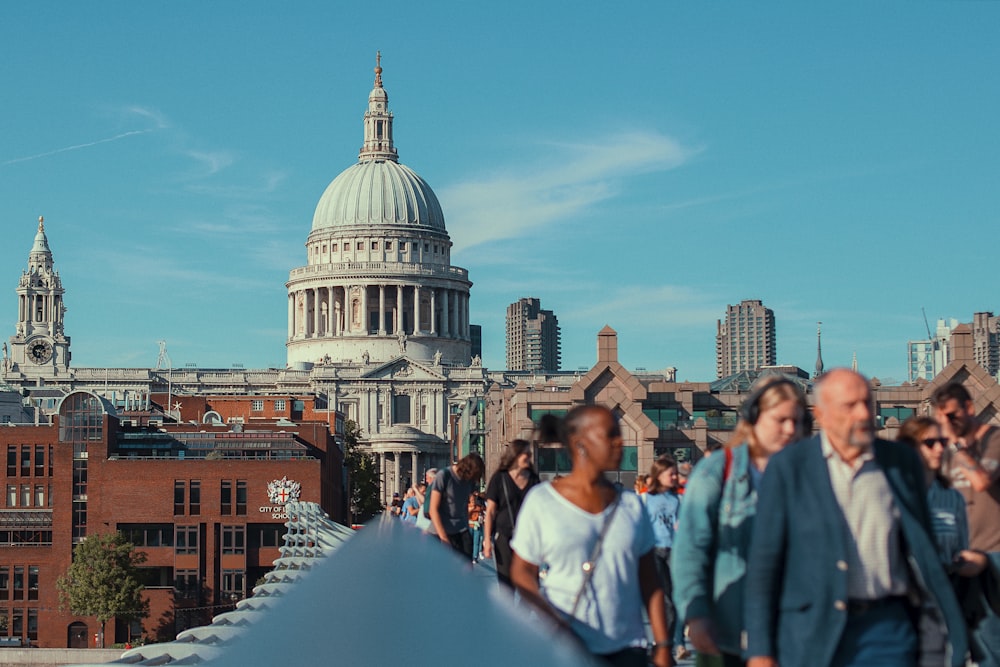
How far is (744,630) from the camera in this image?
998 centimetres

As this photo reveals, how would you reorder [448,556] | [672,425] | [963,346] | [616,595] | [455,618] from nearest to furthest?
[455,618] < [448,556] < [616,595] < [963,346] < [672,425]

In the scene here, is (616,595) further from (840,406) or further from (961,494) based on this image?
(961,494)

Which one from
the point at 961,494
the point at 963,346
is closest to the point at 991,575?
the point at 961,494

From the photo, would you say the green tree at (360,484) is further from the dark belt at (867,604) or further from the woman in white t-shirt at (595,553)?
the dark belt at (867,604)

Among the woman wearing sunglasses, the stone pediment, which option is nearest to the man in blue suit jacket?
the woman wearing sunglasses

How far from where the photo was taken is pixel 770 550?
916 centimetres

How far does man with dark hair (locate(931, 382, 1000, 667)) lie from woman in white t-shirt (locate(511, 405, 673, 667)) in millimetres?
3107

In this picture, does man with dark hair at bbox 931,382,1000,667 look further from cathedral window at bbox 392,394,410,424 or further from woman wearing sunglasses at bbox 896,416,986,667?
cathedral window at bbox 392,394,410,424

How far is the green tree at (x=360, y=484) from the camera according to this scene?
5738 inches

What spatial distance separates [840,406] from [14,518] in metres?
91.4

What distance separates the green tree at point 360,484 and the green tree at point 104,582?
48928 millimetres

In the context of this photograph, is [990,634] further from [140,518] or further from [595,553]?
[140,518]

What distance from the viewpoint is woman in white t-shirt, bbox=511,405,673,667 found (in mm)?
9648

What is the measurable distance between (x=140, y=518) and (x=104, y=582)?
994 cm
